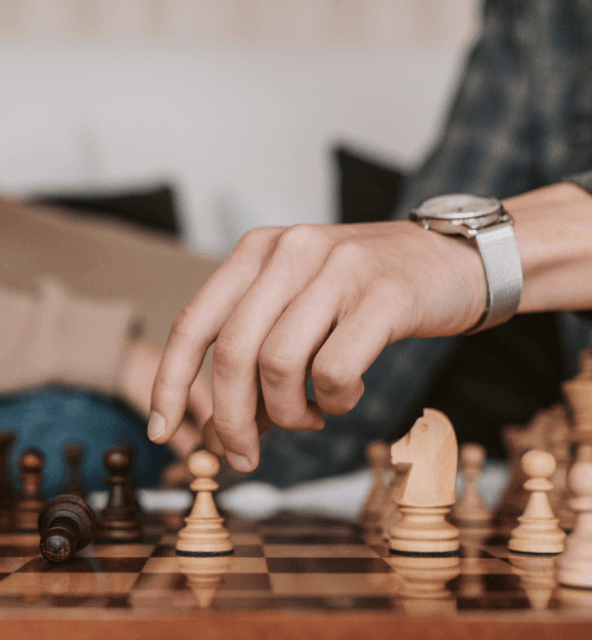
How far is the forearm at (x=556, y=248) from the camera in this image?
2.67 feet

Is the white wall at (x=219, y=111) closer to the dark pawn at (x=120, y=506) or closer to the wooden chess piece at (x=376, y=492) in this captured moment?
the wooden chess piece at (x=376, y=492)

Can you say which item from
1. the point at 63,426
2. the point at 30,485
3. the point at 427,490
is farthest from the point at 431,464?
the point at 63,426

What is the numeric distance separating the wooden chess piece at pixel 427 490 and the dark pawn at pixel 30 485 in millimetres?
541

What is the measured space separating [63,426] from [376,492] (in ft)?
2.25

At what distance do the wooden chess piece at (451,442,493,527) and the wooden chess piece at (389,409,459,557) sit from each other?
0.78 ft

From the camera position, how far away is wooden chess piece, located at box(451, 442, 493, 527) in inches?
37.5

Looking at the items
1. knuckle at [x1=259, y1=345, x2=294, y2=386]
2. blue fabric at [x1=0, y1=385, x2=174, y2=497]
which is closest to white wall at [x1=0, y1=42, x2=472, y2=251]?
blue fabric at [x1=0, y1=385, x2=174, y2=497]

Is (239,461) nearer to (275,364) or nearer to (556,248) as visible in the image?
(275,364)

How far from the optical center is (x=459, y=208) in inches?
31.1

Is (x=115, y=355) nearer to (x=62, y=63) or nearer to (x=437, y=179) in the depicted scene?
(x=437, y=179)

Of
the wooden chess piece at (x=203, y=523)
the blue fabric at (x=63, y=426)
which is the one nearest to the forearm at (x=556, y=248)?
the wooden chess piece at (x=203, y=523)

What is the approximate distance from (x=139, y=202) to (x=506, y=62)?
1303mm

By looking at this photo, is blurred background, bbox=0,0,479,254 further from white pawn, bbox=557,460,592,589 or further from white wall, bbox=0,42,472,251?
white pawn, bbox=557,460,592,589

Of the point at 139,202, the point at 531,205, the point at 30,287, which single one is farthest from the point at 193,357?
the point at 139,202
